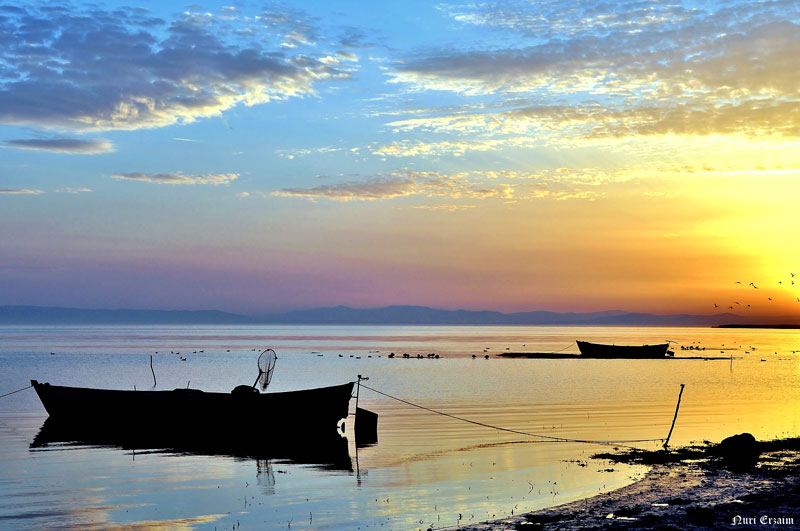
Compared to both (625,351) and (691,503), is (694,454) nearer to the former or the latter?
(691,503)

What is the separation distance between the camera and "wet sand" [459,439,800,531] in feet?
50.0

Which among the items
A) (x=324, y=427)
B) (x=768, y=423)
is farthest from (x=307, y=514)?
(x=768, y=423)

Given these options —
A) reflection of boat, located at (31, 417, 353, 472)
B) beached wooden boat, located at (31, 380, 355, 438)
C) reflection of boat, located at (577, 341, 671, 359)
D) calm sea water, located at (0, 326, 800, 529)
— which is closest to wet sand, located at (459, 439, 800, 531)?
calm sea water, located at (0, 326, 800, 529)

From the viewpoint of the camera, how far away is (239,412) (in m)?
32.4

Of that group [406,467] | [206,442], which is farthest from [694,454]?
[206,442]

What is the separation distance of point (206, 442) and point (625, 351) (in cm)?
8279

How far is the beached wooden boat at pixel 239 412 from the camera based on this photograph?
32.3 metres

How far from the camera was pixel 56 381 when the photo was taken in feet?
203

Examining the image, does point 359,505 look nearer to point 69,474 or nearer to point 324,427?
point 69,474

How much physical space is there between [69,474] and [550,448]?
1628cm

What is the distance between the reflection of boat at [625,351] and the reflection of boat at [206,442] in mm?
77446

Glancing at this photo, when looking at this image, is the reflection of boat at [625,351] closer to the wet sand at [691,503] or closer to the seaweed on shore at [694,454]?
the seaweed on shore at [694,454]

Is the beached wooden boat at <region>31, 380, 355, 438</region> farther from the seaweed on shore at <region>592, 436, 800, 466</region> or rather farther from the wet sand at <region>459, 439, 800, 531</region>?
the wet sand at <region>459, 439, 800, 531</region>

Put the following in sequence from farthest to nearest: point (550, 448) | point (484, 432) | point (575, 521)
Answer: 1. point (484, 432)
2. point (550, 448)
3. point (575, 521)
